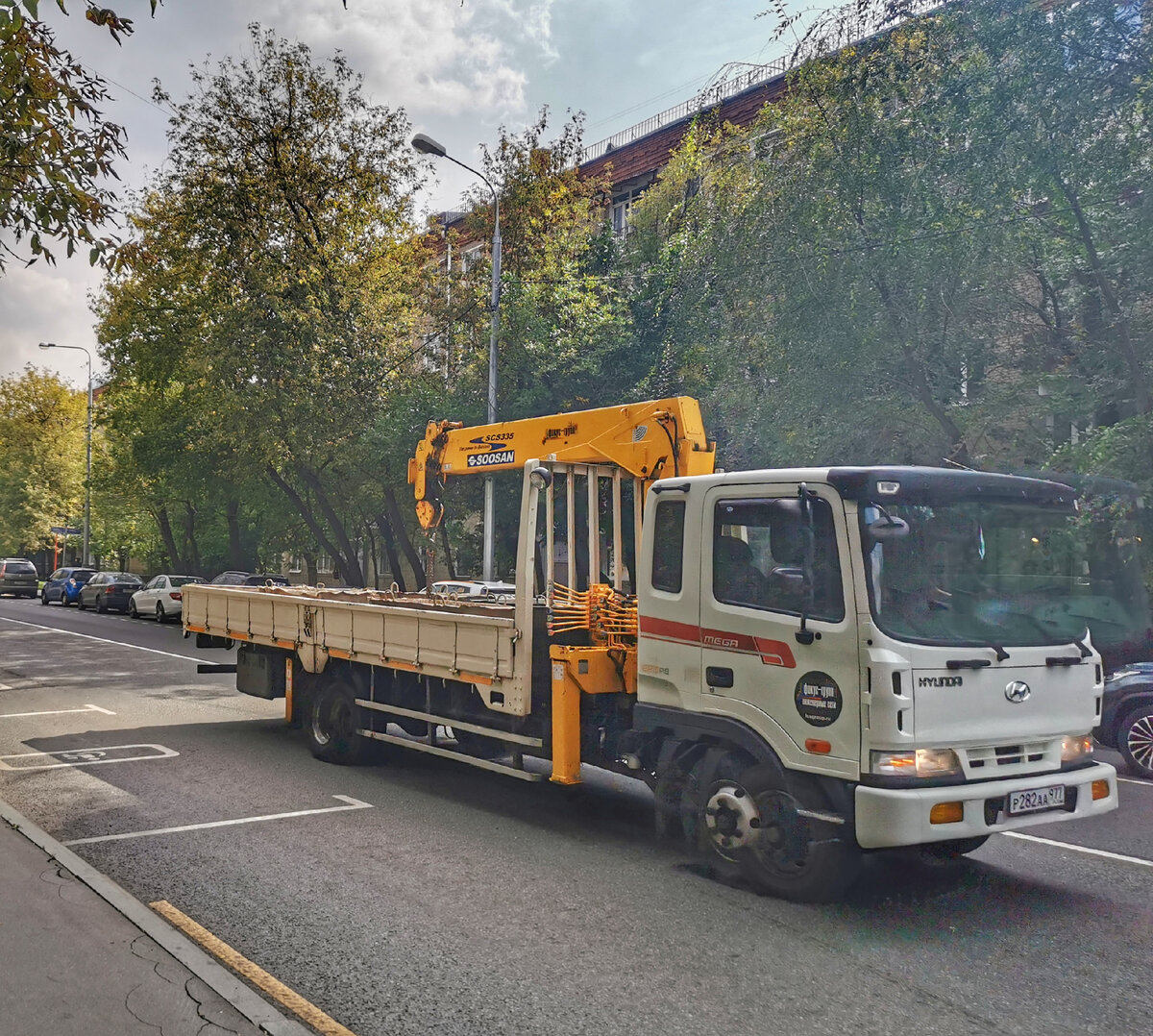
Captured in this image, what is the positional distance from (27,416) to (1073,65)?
217 feet

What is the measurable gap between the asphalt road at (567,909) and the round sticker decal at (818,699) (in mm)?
1048

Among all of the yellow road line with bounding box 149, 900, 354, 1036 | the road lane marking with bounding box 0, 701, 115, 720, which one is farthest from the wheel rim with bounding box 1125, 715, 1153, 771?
the road lane marking with bounding box 0, 701, 115, 720

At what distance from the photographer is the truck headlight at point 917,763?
5.37 m

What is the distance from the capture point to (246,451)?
1026 inches

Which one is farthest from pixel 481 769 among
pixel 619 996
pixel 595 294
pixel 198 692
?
pixel 595 294

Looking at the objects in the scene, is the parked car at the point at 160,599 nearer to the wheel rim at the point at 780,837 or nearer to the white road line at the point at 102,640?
the white road line at the point at 102,640

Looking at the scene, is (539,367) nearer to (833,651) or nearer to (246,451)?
(246,451)

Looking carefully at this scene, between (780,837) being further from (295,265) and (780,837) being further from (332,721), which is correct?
(295,265)

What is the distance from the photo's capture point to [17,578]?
5153 centimetres

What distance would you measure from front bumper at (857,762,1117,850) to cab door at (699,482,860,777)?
242 millimetres

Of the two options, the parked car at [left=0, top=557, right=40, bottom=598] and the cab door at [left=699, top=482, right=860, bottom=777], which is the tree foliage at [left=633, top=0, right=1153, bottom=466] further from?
the parked car at [left=0, top=557, right=40, bottom=598]

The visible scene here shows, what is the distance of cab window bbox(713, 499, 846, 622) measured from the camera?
5625 millimetres

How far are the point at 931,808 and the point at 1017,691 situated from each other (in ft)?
2.92

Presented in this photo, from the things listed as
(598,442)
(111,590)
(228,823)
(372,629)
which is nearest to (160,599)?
(111,590)
